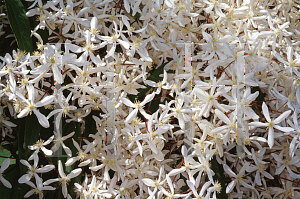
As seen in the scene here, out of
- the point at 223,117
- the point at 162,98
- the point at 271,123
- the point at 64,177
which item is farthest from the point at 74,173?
the point at 271,123

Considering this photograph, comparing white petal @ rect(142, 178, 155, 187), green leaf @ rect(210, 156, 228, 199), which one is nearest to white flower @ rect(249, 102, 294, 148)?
green leaf @ rect(210, 156, 228, 199)

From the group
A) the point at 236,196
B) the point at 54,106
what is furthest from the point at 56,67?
the point at 236,196

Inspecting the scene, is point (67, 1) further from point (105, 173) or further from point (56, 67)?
point (105, 173)

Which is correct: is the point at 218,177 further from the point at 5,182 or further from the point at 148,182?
the point at 5,182

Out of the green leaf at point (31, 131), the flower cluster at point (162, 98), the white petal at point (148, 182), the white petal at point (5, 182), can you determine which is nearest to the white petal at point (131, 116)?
the flower cluster at point (162, 98)

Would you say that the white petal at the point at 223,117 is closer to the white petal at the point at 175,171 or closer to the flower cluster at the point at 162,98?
the flower cluster at the point at 162,98

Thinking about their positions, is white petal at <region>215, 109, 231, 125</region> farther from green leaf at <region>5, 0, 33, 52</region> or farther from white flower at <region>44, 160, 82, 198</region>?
green leaf at <region>5, 0, 33, 52</region>

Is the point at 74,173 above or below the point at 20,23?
below
